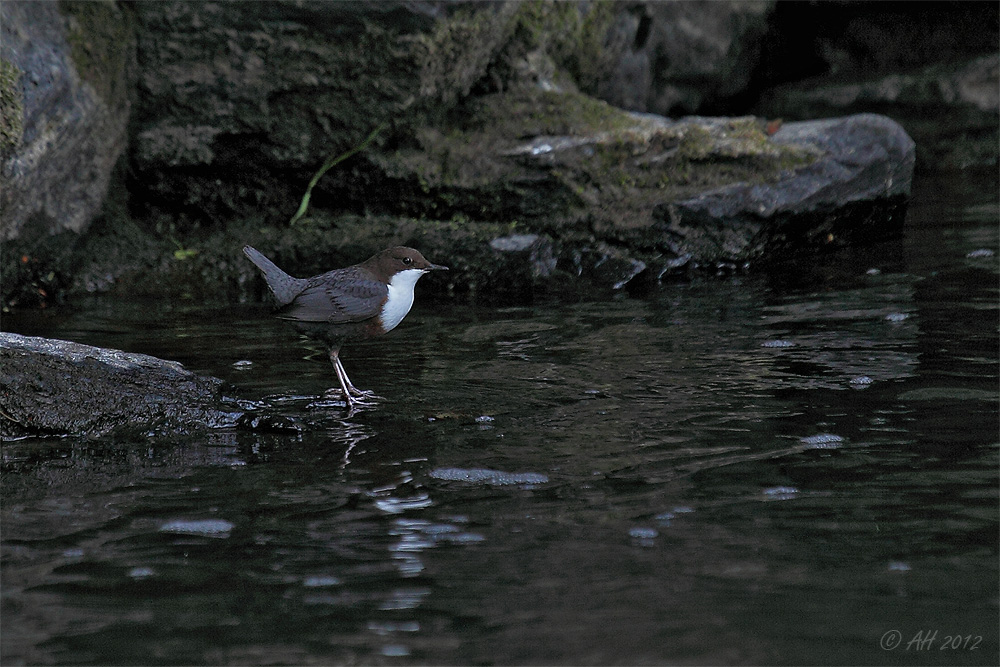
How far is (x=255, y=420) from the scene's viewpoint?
13.0 ft

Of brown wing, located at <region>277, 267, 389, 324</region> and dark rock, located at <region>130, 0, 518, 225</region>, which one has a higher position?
dark rock, located at <region>130, 0, 518, 225</region>

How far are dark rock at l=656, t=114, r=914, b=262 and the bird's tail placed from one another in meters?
2.87

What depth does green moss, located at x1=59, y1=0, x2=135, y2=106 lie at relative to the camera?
632 cm

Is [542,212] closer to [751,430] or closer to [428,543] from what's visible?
[751,430]

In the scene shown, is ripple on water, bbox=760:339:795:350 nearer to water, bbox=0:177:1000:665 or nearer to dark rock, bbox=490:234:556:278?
water, bbox=0:177:1000:665

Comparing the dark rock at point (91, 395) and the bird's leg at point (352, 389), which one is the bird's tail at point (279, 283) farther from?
the dark rock at point (91, 395)

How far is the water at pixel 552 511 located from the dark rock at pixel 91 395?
0.12 metres

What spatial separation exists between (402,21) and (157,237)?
2.19 m

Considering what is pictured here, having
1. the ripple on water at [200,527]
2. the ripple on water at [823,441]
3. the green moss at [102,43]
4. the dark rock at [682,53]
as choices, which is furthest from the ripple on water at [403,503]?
the dark rock at [682,53]

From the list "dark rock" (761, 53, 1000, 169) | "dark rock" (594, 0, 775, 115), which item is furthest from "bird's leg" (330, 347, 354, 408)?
"dark rock" (761, 53, 1000, 169)

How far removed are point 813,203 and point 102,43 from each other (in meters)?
4.64

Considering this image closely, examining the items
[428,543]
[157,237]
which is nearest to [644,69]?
[157,237]

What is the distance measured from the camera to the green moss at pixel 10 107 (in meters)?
5.62

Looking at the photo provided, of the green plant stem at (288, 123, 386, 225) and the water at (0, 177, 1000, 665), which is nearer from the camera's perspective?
the water at (0, 177, 1000, 665)
